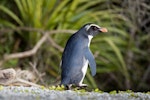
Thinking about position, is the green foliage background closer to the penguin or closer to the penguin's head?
the penguin's head

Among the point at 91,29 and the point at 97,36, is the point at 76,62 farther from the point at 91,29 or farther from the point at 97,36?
the point at 97,36

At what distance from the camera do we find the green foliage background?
880 cm

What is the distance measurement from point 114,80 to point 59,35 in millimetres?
1104

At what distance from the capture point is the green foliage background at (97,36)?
8.80 m

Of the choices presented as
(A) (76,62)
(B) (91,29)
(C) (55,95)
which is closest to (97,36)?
(B) (91,29)

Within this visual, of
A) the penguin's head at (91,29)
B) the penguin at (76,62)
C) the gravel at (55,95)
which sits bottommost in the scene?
the gravel at (55,95)

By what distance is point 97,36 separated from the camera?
30.3ft

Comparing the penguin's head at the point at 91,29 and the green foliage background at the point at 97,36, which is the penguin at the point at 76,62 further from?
the green foliage background at the point at 97,36

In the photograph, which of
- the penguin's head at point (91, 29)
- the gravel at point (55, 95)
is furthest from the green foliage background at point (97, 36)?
the gravel at point (55, 95)

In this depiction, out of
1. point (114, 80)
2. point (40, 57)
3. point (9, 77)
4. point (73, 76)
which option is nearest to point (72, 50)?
point (73, 76)

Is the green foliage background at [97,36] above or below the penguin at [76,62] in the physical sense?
above

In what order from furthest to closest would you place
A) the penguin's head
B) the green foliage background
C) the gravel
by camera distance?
the green foliage background < the penguin's head < the gravel

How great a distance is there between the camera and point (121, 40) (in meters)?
9.17

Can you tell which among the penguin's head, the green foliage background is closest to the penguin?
the penguin's head
